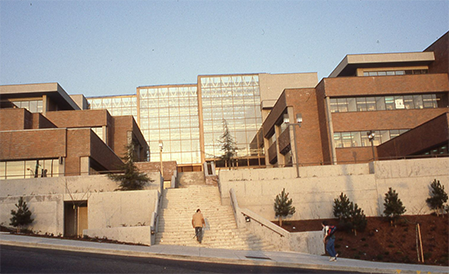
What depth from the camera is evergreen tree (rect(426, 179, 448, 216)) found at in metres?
24.9

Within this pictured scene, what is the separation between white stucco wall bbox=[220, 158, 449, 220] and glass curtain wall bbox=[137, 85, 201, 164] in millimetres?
46270

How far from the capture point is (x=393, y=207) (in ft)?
78.2

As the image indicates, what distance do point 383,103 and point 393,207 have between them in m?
20.5

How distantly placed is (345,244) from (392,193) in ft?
17.5

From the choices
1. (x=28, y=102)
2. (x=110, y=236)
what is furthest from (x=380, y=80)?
(x=28, y=102)

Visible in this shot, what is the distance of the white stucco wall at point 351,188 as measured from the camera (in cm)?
2536

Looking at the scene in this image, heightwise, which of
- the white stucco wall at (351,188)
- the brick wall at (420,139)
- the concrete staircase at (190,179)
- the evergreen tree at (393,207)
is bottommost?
the evergreen tree at (393,207)

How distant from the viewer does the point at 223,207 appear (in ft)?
81.5

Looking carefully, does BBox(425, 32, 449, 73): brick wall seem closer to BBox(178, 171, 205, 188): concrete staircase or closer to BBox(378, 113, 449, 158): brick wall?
BBox(378, 113, 449, 158): brick wall

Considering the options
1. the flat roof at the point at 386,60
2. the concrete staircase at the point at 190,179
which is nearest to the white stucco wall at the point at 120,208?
the concrete staircase at the point at 190,179

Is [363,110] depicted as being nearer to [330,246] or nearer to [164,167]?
[164,167]

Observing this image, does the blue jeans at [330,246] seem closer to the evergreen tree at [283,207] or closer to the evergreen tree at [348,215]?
the evergreen tree at [348,215]

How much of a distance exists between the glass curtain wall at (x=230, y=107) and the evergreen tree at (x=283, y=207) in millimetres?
44701

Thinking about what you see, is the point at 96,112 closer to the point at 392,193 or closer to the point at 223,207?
the point at 223,207
